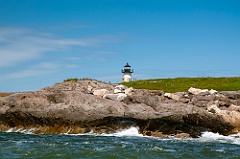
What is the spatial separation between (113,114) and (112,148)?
260 inches

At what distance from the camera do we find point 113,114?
23578 millimetres

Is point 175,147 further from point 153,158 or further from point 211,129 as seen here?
point 211,129

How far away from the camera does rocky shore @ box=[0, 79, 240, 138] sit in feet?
77.3

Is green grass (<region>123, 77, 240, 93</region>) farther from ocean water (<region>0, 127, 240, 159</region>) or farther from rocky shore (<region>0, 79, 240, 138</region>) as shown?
ocean water (<region>0, 127, 240, 159</region>)

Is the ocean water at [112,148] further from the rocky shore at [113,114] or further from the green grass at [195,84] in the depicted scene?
the green grass at [195,84]

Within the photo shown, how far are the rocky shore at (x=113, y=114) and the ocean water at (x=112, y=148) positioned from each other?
279 centimetres

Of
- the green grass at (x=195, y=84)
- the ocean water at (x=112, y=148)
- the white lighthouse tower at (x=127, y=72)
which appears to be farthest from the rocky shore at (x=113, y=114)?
the white lighthouse tower at (x=127, y=72)

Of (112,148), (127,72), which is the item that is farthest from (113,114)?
(127,72)

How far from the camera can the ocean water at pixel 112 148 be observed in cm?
1527

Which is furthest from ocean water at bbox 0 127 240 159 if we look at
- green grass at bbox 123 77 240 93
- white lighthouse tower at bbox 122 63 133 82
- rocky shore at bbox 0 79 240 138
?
white lighthouse tower at bbox 122 63 133 82

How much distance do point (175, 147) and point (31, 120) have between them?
1083cm

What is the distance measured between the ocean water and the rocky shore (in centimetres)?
279

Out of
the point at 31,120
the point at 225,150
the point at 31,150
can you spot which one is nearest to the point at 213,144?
the point at 225,150

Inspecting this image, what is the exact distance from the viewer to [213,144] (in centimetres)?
1941
